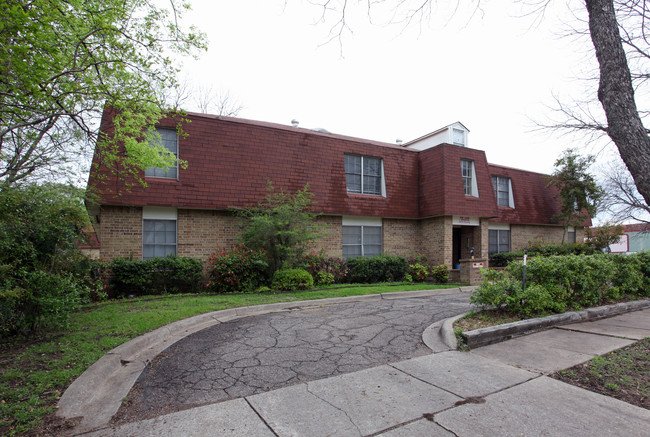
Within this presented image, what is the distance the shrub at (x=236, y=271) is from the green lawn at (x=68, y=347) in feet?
5.14

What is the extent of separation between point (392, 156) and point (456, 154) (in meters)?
2.78

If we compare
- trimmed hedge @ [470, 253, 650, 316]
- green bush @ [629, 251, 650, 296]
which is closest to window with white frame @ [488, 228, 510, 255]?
green bush @ [629, 251, 650, 296]

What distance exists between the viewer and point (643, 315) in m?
7.20

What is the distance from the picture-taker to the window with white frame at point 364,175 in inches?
562

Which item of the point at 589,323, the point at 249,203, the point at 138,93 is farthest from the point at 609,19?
the point at 249,203

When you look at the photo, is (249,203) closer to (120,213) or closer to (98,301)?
(120,213)

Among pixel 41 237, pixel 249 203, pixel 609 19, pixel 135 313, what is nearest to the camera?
pixel 609 19

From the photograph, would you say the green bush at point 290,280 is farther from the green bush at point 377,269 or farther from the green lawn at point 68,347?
the green bush at point 377,269

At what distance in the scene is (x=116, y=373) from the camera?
411 cm

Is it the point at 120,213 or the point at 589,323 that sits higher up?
the point at 120,213

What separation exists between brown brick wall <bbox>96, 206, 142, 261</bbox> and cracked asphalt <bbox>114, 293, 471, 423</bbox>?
5.51 meters

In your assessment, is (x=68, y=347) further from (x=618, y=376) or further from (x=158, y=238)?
(x=618, y=376)

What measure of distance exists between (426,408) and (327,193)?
10499mm

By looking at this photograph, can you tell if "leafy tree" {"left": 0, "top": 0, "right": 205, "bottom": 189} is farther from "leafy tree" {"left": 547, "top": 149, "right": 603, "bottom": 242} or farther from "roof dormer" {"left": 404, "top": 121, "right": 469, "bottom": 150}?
"leafy tree" {"left": 547, "top": 149, "right": 603, "bottom": 242}
